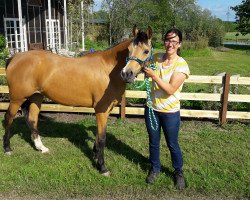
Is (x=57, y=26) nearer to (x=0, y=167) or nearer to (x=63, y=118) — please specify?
(x=63, y=118)

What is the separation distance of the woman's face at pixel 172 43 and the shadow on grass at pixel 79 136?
1830 millimetres

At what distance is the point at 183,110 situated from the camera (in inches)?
266

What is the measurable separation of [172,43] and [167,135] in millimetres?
1152

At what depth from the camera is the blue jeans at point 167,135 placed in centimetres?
379

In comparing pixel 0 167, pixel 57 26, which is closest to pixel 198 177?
pixel 0 167

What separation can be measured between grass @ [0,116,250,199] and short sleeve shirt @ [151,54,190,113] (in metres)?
1.09

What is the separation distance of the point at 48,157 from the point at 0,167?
0.73 meters

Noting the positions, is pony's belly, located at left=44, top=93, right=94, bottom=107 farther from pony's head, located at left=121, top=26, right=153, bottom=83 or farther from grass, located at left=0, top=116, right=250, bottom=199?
pony's head, located at left=121, top=26, right=153, bottom=83

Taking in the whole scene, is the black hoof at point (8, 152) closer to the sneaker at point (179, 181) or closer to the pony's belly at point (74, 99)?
Result: the pony's belly at point (74, 99)

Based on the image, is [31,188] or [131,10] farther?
[131,10]

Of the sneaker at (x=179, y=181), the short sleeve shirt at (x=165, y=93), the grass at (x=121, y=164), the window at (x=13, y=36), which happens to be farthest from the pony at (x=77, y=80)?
the window at (x=13, y=36)

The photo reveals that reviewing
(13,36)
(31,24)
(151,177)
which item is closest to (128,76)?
(151,177)

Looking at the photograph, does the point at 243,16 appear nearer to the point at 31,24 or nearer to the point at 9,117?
the point at 31,24

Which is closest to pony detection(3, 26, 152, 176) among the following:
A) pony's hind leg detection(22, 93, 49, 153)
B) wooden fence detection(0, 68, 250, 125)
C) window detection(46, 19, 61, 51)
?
pony's hind leg detection(22, 93, 49, 153)
